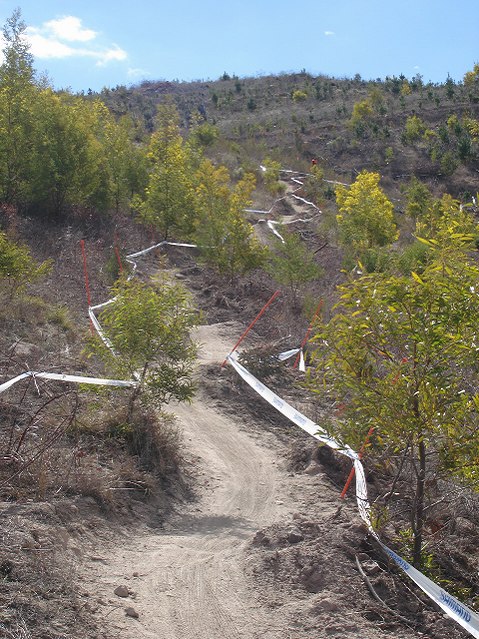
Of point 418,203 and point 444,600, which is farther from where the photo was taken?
point 418,203

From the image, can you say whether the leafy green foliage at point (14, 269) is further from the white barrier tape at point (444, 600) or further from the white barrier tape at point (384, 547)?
the white barrier tape at point (444, 600)

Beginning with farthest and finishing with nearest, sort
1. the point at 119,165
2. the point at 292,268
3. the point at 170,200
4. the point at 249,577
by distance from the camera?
1. the point at 119,165
2. the point at 170,200
3. the point at 292,268
4. the point at 249,577

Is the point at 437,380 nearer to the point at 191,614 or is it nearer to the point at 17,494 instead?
the point at 191,614

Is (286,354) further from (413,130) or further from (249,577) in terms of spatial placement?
(413,130)

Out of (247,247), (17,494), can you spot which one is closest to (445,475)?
(17,494)

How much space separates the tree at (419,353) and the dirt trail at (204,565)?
5.57 ft

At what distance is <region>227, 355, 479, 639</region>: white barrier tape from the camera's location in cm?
472

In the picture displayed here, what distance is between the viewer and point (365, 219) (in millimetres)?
22516

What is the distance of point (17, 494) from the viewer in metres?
5.78

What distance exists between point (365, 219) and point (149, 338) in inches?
628

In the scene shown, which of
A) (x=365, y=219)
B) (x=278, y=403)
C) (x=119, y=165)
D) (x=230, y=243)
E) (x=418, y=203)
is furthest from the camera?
(x=418, y=203)

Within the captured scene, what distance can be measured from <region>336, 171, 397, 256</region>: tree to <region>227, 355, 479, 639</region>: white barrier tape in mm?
12625

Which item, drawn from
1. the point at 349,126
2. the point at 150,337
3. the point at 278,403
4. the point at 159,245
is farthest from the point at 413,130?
the point at 150,337

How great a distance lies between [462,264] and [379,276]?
0.59 meters
